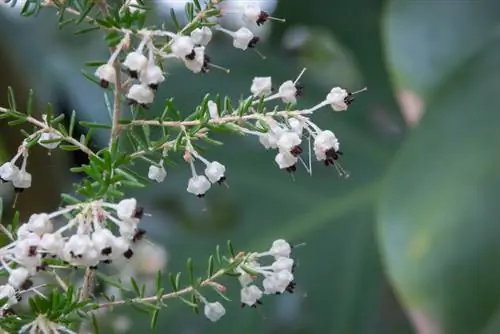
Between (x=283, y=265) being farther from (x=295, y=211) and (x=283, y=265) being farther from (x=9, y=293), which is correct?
(x=295, y=211)

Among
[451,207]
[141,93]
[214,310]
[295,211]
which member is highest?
[141,93]

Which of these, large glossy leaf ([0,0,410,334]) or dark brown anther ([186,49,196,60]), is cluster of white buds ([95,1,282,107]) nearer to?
dark brown anther ([186,49,196,60])

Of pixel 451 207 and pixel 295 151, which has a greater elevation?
pixel 295 151

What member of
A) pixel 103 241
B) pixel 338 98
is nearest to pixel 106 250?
pixel 103 241

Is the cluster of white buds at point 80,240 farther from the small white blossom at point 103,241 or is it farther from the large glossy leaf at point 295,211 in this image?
the large glossy leaf at point 295,211

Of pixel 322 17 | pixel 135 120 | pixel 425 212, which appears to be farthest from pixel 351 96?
pixel 322 17

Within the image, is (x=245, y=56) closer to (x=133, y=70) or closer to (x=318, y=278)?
(x=318, y=278)

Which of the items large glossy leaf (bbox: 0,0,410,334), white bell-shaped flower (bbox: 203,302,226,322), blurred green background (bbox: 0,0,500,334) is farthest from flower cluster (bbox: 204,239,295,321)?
large glossy leaf (bbox: 0,0,410,334)
